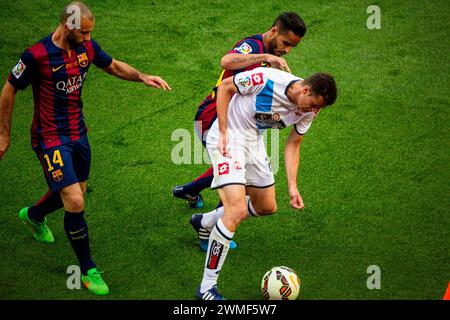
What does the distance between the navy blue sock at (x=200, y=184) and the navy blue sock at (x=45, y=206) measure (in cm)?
114

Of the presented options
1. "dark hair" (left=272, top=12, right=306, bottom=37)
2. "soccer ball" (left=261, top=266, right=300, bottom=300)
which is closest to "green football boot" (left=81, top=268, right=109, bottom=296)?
"soccer ball" (left=261, top=266, right=300, bottom=300)

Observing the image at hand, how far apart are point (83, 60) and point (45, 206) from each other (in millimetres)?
1245

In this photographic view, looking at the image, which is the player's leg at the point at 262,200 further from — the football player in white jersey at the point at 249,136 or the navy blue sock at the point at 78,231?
the navy blue sock at the point at 78,231

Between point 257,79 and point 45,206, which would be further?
point 45,206

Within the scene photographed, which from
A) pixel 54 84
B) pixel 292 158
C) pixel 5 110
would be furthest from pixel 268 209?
pixel 5 110

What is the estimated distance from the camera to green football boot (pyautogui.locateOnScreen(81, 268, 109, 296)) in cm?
530

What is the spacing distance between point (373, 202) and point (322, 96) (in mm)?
1950

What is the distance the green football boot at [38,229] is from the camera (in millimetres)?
5820

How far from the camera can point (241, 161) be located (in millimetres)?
5301

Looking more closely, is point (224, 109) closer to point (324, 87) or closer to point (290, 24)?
point (324, 87)

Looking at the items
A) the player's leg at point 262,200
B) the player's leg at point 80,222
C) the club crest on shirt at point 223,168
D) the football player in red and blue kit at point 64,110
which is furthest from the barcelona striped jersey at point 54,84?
the player's leg at point 262,200

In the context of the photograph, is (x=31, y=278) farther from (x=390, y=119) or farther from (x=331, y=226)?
(x=390, y=119)

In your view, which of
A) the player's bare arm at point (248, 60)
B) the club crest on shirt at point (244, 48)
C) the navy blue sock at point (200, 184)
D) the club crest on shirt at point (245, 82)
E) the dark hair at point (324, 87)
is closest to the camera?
the dark hair at point (324, 87)
